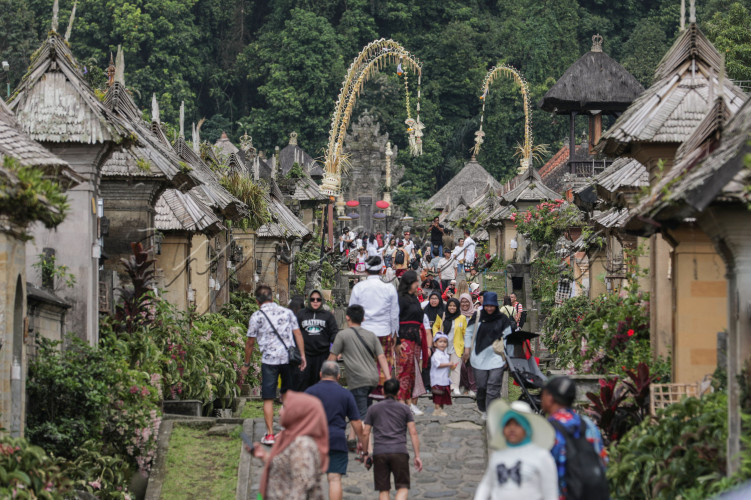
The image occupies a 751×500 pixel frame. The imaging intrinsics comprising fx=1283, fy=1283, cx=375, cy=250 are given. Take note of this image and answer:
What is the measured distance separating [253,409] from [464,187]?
157ft

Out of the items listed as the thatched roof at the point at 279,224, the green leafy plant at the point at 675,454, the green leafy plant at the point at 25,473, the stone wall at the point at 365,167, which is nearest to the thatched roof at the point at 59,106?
the green leafy plant at the point at 25,473

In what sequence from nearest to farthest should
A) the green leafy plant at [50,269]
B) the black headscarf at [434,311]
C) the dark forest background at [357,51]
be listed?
→ the green leafy plant at [50,269] → the black headscarf at [434,311] → the dark forest background at [357,51]

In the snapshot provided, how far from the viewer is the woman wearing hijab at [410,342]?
16.8 meters

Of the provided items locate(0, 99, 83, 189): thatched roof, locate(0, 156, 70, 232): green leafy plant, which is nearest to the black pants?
locate(0, 99, 83, 189): thatched roof

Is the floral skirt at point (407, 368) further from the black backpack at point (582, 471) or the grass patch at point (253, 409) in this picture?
the black backpack at point (582, 471)

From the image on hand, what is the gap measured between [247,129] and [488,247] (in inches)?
1549

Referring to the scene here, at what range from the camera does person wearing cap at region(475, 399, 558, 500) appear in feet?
27.9

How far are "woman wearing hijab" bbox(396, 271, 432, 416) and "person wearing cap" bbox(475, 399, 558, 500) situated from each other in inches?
319

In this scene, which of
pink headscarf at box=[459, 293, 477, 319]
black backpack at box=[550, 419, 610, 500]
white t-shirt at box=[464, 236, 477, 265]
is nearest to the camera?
black backpack at box=[550, 419, 610, 500]

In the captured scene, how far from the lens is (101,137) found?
15844 millimetres

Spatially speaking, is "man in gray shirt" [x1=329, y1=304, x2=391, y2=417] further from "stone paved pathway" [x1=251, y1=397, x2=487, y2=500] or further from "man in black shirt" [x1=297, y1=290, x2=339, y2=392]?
"stone paved pathway" [x1=251, y1=397, x2=487, y2=500]

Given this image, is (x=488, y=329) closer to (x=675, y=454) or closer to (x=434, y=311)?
(x=434, y=311)

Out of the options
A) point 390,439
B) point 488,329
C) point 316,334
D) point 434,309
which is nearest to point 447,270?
point 434,309

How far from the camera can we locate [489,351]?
1733 centimetres
